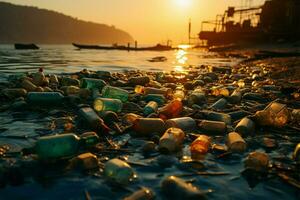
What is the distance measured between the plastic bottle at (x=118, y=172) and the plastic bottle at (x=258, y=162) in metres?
1.31

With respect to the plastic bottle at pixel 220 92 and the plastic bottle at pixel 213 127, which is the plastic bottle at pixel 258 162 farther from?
the plastic bottle at pixel 220 92

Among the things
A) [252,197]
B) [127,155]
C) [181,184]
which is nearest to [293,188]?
[252,197]

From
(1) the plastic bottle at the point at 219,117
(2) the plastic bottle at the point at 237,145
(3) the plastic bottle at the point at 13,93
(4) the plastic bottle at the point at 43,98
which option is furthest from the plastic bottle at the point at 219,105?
(3) the plastic bottle at the point at 13,93

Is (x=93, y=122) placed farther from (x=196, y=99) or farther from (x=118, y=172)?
(x=196, y=99)

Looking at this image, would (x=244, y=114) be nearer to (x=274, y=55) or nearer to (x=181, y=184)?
(x=181, y=184)

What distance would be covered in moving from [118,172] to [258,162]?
1.53 m

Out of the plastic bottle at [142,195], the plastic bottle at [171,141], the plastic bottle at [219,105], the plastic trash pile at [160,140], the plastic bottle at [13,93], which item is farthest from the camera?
the plastic bottle at [13,93]

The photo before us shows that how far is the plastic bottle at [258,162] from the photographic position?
3359mm

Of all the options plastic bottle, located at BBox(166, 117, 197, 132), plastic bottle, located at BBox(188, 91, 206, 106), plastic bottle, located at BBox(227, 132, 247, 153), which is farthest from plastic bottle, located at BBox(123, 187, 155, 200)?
plastic bottle, located at BBox(188, 91, 206, 106)

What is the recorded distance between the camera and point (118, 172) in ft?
9.98

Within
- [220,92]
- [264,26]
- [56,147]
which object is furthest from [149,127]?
[264,26]

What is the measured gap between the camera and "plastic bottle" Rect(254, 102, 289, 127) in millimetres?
5043

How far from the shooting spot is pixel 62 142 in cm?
348

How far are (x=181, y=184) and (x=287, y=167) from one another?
1.41 meters
